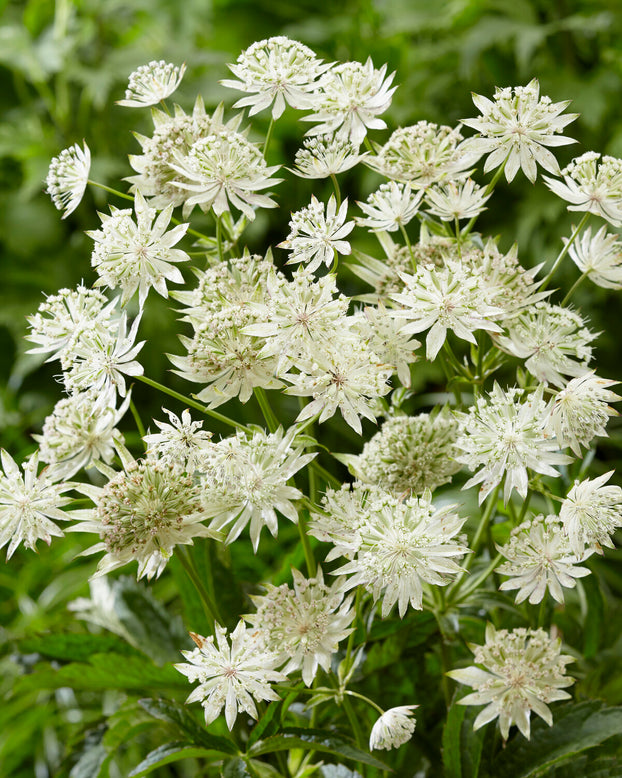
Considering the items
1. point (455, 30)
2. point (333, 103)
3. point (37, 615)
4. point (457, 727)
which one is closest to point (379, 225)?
point (333, 103)

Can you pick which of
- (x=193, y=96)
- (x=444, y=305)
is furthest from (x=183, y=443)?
(x=193, y=96)

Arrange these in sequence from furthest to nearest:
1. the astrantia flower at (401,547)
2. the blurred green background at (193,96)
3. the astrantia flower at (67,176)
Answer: the blurred green background at (193,96) → the astrantia flower at (67,176) → the astrantia flower at (401,547)

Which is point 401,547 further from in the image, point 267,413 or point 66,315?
point 66,315

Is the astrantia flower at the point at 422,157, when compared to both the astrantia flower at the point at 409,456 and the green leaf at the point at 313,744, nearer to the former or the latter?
the astrantia flower at the point at 409,456

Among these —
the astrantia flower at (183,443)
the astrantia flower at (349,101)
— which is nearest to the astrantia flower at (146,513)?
the astrantia flower at (183,443)

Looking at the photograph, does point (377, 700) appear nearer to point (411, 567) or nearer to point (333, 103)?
point (411, 567)

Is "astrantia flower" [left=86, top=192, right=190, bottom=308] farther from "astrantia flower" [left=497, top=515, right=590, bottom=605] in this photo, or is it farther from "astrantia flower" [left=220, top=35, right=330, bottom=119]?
"astrantia flower" [left=497, top=515, right=590, bottom=605]
